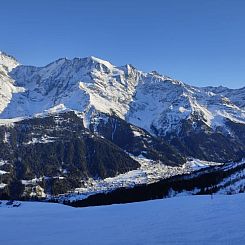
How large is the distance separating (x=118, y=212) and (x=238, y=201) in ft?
61.9

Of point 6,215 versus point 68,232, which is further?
point 6,215

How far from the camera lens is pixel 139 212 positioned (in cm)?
6606

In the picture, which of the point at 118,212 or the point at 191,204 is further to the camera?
the point at 118,212

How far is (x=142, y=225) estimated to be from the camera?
175ft

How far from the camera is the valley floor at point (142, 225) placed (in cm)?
4303

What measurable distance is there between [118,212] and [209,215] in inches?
819

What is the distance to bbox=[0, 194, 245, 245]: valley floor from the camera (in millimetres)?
43031

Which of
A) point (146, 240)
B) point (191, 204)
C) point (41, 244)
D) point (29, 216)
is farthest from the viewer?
point (29, 216)

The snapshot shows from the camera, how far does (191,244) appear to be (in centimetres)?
3950

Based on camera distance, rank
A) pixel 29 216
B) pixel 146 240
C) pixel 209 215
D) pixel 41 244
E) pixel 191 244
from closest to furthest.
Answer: pixel 191 244
pixel 146 240
pixel 41 244
pixel 209 215
pixel 29 216

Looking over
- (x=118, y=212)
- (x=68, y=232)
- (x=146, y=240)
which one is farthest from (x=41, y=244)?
(x=118, y=212)

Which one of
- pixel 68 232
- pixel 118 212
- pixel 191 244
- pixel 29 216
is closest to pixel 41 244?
pixel 68 232

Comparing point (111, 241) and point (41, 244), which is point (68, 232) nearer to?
point (41, 244)

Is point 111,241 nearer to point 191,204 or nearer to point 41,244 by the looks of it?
point 41,244
